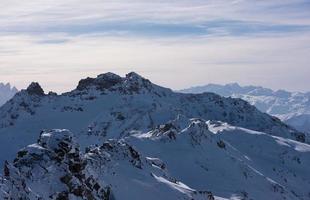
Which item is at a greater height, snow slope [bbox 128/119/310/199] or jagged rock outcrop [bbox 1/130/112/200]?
jagged rock outcrop [bbox 1/130/112/200]

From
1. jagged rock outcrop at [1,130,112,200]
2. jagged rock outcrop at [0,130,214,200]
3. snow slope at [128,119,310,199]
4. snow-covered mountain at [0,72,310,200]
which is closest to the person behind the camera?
jagged rock outcrop at [0,130,214,200]

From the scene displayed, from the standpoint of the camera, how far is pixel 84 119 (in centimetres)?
18625

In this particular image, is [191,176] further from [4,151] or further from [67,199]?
[4,151]

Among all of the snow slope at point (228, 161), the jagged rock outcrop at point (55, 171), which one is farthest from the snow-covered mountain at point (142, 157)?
the snow slope at point (228, 161)

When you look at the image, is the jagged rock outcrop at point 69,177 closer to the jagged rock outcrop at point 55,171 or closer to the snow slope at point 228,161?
the jagged rock outcrop at point 55,171

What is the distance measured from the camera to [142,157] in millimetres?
67125

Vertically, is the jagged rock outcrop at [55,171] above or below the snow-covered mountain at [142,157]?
above

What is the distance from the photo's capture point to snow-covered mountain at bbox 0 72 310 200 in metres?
45.5

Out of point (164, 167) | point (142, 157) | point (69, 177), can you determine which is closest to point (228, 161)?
point (164, 167)

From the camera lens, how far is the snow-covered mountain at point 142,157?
149 feet

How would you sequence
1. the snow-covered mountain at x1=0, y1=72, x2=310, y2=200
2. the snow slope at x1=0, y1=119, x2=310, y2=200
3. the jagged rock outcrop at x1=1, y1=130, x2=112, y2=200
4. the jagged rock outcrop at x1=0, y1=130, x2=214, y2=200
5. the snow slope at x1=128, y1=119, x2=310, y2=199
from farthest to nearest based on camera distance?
1. the snow slope at x1=128, y1=119, x2=310, y2=199
2. the snow-covered mountain at x1=0, y1=72, x2=310, y2=200
3. the snow slope at x1=0, y1=119, x2=310, y2=200
4. the jagged rock outcrop at x1=1, y1=130, x2=112, y2=200
5. the jagged rock outcrop at x1=0, y1=130, x2=214, y2=200

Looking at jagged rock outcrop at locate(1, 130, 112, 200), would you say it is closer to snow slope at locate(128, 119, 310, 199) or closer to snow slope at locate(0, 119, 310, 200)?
snow slope at locate(0, 119, 310, 200)

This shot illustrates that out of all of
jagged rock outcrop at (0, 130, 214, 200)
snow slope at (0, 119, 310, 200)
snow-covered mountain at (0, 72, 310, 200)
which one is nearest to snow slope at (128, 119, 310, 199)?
snow slope at (0, 119, 310, 200)

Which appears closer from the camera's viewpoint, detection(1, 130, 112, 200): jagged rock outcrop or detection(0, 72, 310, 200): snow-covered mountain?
detection(1, 130, 112, 200): jagged rock outcrop
